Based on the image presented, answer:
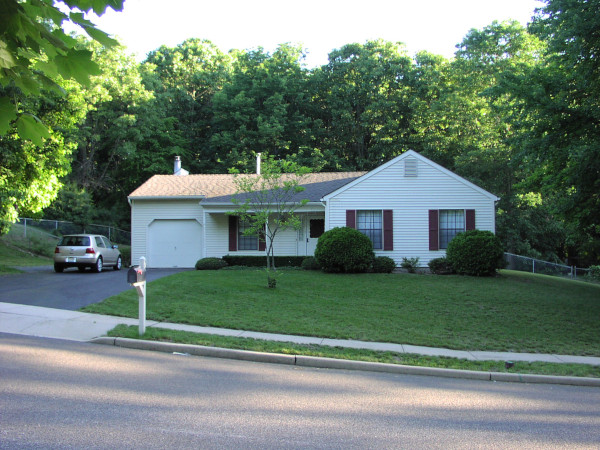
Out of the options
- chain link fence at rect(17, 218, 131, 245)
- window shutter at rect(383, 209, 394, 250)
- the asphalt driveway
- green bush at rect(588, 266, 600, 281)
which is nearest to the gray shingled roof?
window shutter at rect(383, 209, 394, 250)

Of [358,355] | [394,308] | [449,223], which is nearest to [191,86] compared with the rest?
[449,223]

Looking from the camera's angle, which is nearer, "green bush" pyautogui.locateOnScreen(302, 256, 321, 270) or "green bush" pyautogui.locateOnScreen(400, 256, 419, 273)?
"green bush" pyautogui.locateOnScreen(400, 256, 419, 273)

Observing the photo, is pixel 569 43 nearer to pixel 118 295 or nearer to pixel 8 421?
pixel 118 295

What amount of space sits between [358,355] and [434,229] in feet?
41.7

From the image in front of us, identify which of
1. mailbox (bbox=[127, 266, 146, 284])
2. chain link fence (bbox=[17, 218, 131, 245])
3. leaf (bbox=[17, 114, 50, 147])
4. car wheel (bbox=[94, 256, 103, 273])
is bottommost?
car wheel (bbox=[94, 256, 103, 273])

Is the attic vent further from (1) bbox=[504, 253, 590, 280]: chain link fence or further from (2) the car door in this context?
(2) the car door

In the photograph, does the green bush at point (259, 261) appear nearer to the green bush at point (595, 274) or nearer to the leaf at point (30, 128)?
the green bush at point (595, 274)

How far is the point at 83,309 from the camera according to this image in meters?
11.4

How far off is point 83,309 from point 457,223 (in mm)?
14656

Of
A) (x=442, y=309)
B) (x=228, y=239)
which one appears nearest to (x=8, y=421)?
(x=442, y=309)

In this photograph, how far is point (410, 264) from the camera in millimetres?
19594

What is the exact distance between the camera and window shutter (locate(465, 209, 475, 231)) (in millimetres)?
19781

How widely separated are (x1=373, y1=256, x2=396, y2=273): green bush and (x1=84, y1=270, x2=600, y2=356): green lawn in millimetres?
1566

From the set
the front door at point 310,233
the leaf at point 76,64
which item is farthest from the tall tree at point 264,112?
the leaf at point 76,64
